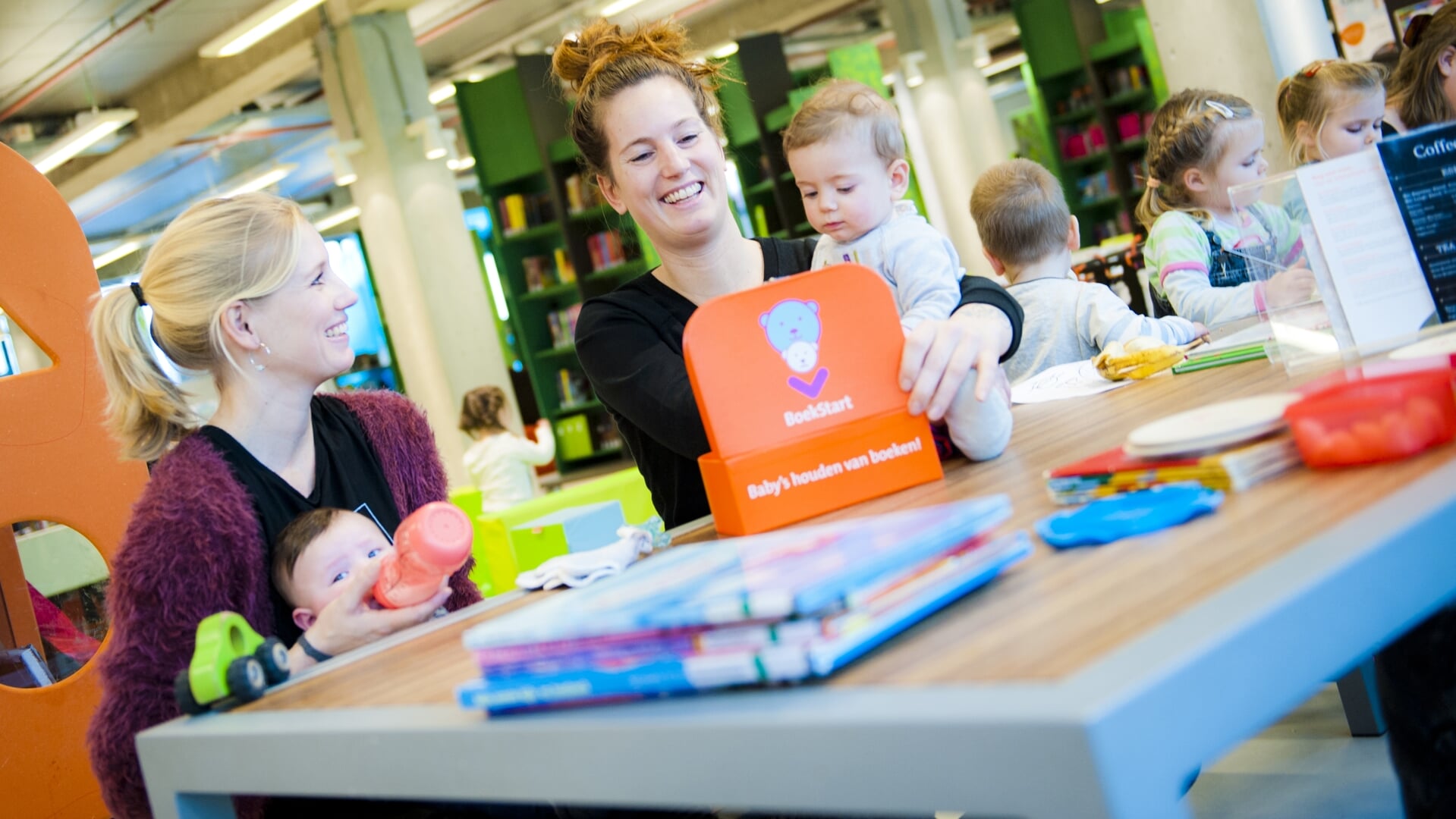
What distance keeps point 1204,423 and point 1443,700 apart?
1.25ft

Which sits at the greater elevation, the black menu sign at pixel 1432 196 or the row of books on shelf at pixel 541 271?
the row of books on shelf at pixel 541 271

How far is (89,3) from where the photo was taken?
848cm

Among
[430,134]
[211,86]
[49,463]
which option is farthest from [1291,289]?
[211,86]

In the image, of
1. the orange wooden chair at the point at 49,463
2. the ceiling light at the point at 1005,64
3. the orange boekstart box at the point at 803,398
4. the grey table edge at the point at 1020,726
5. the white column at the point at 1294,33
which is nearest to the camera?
the grey table edge at the point at 1020,726

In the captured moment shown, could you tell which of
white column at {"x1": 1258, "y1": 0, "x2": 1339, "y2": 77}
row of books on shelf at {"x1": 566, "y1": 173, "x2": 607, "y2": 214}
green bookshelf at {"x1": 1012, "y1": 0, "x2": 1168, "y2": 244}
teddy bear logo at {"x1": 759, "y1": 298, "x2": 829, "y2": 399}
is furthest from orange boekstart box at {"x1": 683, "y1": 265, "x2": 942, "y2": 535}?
green bookshelf at {"x1": 1012, "y1": 0, "x2": 1168, "y2": 244}

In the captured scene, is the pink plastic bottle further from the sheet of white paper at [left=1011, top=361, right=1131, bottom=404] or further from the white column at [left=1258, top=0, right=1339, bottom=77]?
the white column at [left=1258, top=0, right=1339, bottom=77]

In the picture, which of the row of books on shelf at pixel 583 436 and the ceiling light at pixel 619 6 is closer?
the ceiling light at pixel 619 6

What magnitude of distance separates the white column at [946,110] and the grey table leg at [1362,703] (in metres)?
10.4

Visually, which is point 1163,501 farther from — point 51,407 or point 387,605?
point 51,407

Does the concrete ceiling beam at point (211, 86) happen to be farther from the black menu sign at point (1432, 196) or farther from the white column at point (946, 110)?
the black menu sign at point (1432, 196)

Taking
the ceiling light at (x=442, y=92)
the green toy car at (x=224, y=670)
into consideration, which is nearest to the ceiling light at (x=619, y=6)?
the ceiling light at (x=442, y=92)

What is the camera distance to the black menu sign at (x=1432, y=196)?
52.5 inches

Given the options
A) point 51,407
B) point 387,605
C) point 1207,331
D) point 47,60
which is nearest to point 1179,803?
point 387,605

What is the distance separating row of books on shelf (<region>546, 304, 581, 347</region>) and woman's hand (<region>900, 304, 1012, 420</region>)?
30.5 feet
